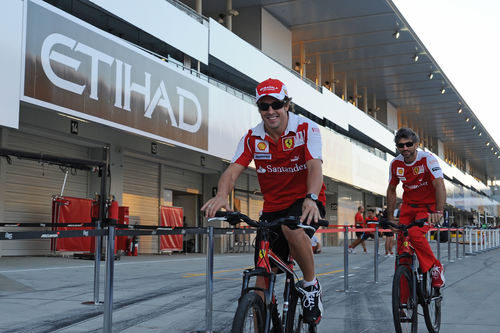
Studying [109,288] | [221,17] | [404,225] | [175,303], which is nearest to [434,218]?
[404,225]

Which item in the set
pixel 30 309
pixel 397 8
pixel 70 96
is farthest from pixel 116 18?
pixel 397 8

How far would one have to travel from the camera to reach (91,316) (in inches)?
225

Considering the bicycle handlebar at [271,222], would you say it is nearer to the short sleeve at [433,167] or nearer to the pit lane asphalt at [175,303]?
the pit lane asphalt at [175,303]

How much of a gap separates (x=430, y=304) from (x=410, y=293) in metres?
0.50

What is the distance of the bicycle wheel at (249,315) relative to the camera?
277 cm

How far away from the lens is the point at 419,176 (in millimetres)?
5391

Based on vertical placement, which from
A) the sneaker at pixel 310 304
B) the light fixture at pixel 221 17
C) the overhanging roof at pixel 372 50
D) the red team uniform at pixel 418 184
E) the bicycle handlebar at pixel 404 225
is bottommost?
the sneaker at pixel 310 304

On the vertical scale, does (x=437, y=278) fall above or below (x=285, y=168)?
below

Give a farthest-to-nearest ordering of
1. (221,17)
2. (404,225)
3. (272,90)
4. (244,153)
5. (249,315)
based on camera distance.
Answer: (221,17)
(404,225)
(244,153)
(272,90)
(249,315)

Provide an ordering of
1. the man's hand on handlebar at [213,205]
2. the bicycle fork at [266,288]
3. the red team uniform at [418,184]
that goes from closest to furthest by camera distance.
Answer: the bicycle fork at [266,288]
the man's hand on handlebar at [213,205]
the red team uniform at [418,184]

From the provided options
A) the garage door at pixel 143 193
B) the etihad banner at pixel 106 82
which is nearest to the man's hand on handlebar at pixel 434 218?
the etihad banner at pixel 106 82

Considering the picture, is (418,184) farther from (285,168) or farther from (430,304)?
(285,168)

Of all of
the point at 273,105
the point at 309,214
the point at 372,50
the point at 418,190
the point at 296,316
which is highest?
the point at 372,50

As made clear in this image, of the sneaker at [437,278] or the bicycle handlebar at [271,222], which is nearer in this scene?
the bicycle handlebar at [271,222]
